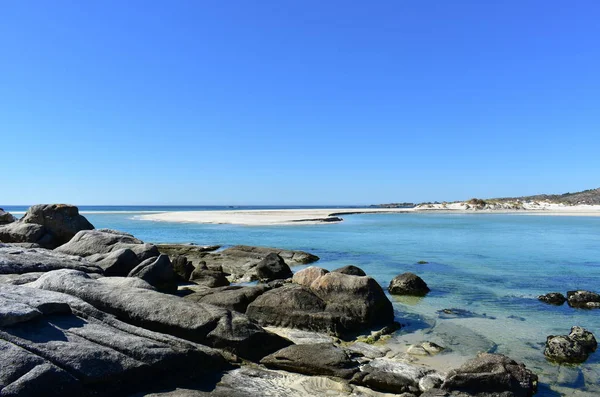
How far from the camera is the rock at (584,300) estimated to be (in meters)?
14.7

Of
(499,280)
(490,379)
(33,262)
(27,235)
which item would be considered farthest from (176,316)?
(27,235)

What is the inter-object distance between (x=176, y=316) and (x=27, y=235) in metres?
17.4

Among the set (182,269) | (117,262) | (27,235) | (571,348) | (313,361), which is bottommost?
(571,348)

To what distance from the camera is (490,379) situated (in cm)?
768

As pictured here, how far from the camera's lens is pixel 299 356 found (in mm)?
9031

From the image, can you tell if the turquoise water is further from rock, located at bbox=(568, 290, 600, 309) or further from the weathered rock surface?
the weathered rock surface

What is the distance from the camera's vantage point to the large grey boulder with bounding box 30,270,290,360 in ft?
30.4

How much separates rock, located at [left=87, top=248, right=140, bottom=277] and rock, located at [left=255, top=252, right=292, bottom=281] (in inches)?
222

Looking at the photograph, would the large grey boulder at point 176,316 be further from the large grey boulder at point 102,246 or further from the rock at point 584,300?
the rock at point 584,300

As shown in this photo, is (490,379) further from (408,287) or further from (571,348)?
(408,287)

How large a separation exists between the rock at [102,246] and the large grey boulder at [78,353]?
8.92 m

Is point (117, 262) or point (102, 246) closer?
point (117, 262)

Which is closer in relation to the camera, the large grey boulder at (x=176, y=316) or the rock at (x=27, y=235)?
the large grey boulder at (x=176, y=316)

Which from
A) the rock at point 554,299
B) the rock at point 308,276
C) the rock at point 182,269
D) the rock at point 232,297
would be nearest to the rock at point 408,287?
the rock at point 308,276
